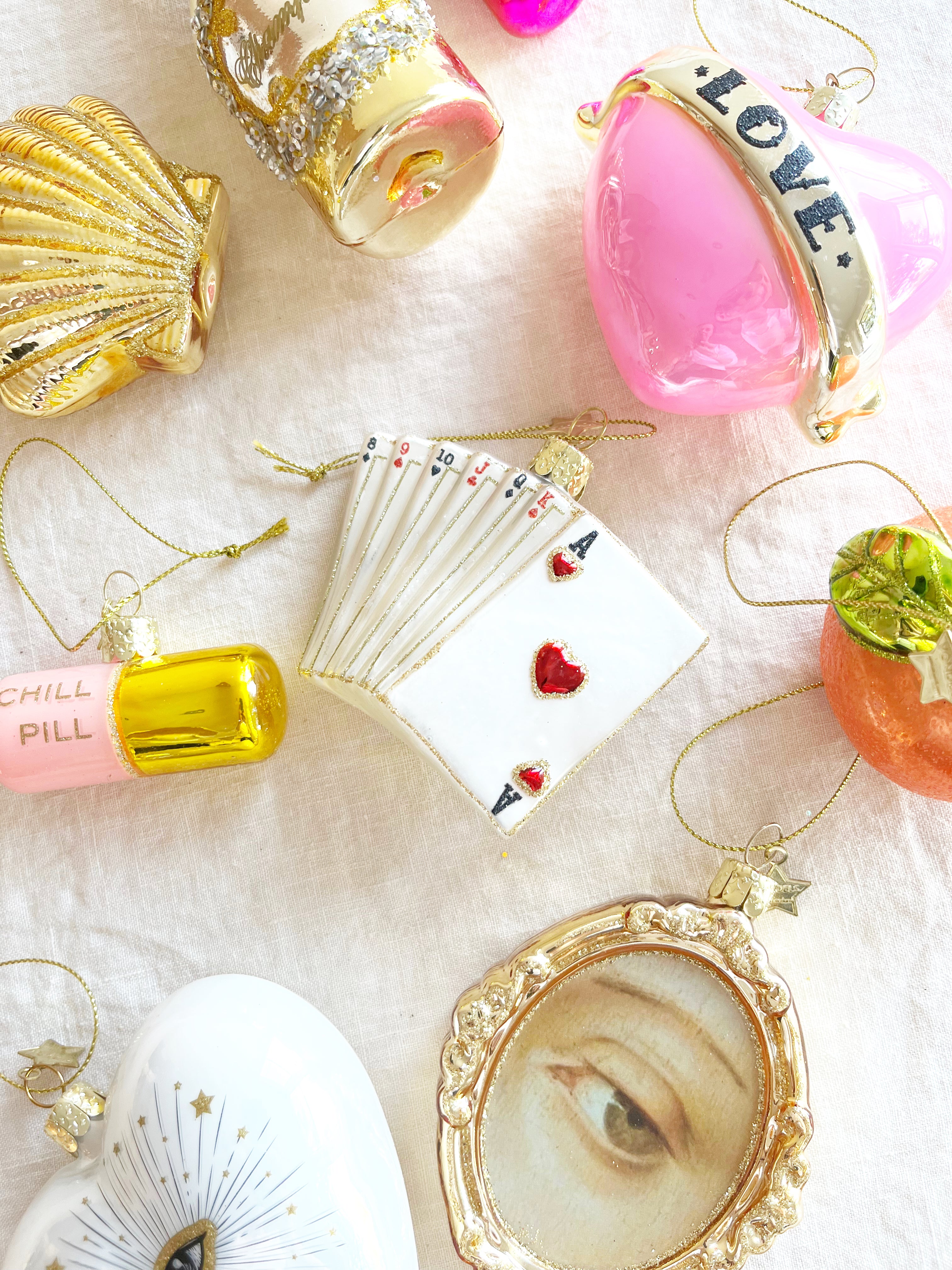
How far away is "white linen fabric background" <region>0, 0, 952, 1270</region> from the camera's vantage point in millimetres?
932

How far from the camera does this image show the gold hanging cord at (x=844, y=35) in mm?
951

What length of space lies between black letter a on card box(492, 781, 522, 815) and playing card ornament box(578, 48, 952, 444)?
0.39 meters

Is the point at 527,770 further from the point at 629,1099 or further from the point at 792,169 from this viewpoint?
the point at 792,169

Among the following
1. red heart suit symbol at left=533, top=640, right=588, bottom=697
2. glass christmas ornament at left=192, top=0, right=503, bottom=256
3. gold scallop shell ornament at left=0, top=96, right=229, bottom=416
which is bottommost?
red heart suit symbol at left=533, top=640, right=588, bottom=697

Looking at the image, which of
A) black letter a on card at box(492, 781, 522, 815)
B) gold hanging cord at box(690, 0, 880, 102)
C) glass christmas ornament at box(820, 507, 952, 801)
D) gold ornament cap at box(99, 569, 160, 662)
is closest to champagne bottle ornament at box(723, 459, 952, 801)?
glass christmas ornament at box(820, 507, 952, 801)

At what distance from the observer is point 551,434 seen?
0.95 m

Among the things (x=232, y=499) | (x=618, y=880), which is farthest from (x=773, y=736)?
(x=232, y=499)

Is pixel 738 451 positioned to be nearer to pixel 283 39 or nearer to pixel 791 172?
pixel 791 172

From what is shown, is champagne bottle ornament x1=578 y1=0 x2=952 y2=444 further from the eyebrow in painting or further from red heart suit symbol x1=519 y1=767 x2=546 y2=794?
the eyebrow in painting

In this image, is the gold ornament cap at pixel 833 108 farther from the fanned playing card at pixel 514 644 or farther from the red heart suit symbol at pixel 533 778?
the red heart suit symbol at pixel 533 778

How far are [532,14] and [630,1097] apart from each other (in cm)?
105

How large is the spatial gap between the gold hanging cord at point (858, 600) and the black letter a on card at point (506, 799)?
0.94ft

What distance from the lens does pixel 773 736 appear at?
0.95 metres

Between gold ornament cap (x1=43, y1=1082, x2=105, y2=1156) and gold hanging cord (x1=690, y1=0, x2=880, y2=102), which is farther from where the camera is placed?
gold hanging cord (x1=690, y1=0, x2=880, y2=102)
